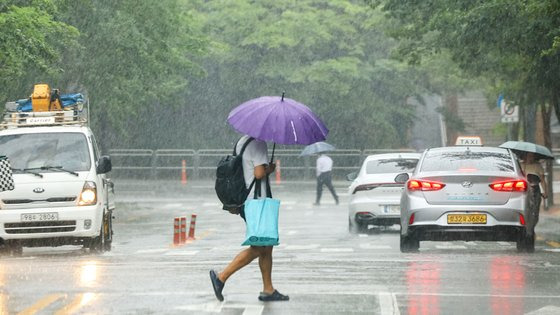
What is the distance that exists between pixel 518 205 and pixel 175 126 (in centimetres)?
3690

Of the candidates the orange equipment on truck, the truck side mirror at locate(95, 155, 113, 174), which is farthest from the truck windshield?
the orange equipment on truck

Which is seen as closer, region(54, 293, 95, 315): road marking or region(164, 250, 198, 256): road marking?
region(54, 293, 95, 315): road marking

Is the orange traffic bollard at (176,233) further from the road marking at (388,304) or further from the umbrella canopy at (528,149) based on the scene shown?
the road marking at (388,304)

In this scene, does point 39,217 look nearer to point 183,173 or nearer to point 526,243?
point 526,243

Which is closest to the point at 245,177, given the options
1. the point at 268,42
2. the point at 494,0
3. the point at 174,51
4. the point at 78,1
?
the point at 494,0

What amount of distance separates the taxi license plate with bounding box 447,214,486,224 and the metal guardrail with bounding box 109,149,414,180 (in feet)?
105

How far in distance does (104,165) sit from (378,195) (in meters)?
6.85

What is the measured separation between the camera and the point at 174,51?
38.3 metres

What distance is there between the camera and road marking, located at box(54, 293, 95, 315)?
428 inches

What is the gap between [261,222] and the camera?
11461mm

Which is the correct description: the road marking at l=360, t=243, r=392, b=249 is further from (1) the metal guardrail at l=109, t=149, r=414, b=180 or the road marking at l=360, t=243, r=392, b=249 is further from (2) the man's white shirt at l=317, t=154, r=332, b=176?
(1) the metal guardrail at l=109, t=149, r=414, b=180

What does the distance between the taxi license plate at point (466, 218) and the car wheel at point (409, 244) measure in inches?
29.2

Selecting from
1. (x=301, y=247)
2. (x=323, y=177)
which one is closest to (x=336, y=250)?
(x=301, y=247)

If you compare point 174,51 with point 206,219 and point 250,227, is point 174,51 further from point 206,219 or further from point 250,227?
point 250,227
